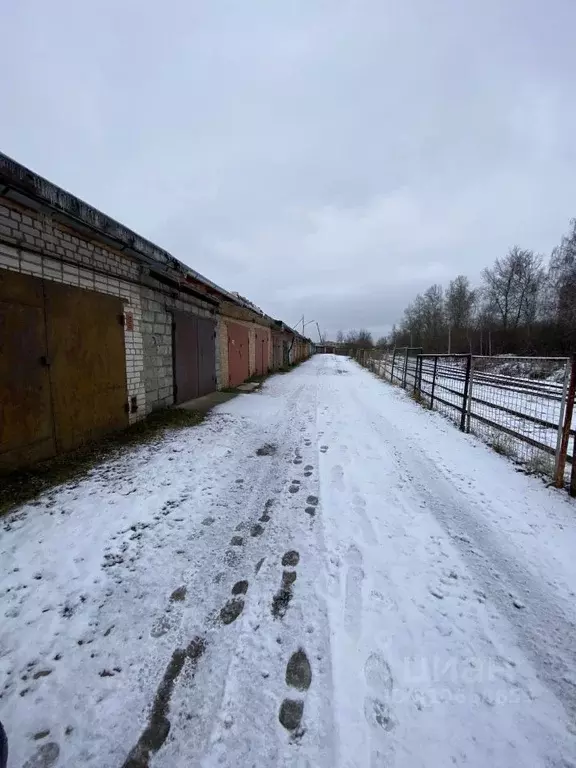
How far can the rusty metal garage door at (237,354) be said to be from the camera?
38.3ft

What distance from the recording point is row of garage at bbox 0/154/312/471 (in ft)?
11.3

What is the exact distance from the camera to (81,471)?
12.6ft

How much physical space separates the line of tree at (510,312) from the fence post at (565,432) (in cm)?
2577

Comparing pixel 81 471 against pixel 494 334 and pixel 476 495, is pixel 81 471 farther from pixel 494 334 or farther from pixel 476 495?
pixel 494 334

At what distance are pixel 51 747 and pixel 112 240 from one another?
A: 5.16 metres

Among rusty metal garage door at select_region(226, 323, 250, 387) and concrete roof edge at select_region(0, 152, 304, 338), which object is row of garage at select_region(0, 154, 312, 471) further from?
rusty metal garage door at select_region(226, 323, 250, 387)

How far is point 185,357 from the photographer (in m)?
7.99

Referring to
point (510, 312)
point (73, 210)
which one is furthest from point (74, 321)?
point (510, 312)

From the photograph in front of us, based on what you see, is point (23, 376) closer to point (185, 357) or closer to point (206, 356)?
point (185, 357)

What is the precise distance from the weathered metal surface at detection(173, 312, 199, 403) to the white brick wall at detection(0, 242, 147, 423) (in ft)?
4.72

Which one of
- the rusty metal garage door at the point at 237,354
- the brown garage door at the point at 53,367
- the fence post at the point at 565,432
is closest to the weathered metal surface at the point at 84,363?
the brown garage door at the point at 53,367

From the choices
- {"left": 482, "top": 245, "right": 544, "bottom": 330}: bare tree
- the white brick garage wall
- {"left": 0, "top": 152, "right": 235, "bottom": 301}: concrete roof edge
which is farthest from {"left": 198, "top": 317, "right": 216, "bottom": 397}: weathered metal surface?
{"left": 482, "top": 245, "right": 544, "bottom": 330}: bare tree

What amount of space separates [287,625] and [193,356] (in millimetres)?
7332

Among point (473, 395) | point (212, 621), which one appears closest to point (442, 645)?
point (212, 621)
